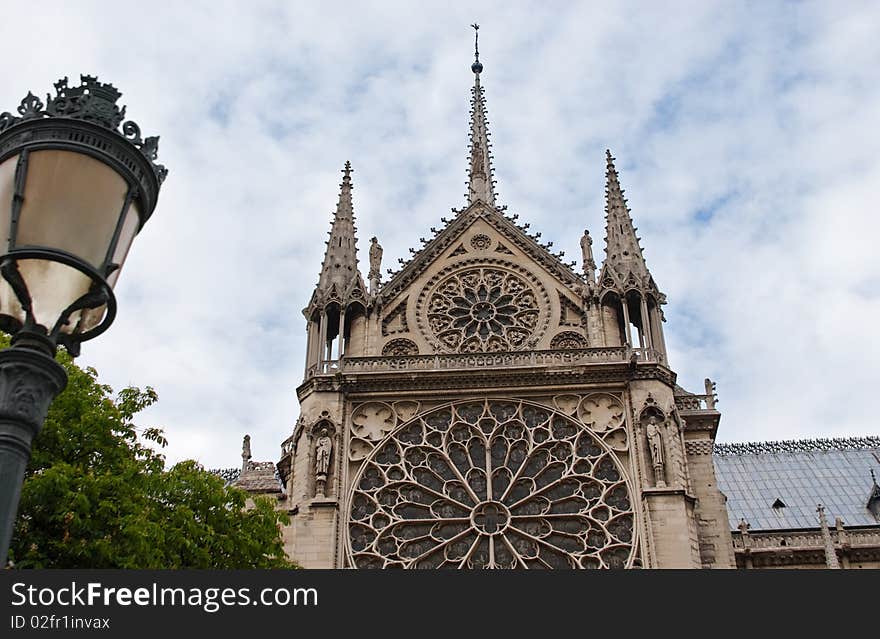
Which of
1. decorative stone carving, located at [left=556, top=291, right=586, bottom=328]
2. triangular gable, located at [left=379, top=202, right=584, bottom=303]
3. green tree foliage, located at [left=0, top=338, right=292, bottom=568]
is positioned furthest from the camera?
triangular gable, located at [left=379, top=202, right=584, bottom=303]

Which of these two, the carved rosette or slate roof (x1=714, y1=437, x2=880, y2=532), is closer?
the carved rosette

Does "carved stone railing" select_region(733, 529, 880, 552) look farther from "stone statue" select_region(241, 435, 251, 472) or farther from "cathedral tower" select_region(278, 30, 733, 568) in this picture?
"stone statue" select_region(241, 435, 251, 472)

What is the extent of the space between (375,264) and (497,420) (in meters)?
7.15

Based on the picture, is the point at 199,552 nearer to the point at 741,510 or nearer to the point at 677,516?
the point at 677,516

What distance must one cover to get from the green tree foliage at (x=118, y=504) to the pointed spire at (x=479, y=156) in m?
17.2

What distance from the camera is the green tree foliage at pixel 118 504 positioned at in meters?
14.1

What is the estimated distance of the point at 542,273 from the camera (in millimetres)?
29906

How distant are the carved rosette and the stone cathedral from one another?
0.04 meters

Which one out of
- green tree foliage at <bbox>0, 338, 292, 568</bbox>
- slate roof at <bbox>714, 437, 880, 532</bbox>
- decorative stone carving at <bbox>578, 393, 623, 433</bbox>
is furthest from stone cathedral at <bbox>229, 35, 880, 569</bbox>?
green tree foliage at <bbox>0, 338, 292, 568</bbox>

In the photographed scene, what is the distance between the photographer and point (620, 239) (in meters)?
30.1

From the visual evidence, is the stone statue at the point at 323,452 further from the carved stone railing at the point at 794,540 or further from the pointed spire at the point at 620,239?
the carved stone railing at the point at 794,540

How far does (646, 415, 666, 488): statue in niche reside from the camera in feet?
→ 81.1

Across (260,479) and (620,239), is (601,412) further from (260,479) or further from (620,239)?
(260,479)

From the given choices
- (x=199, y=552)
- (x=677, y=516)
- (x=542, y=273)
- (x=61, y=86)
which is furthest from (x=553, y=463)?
(x=61, y=86)
